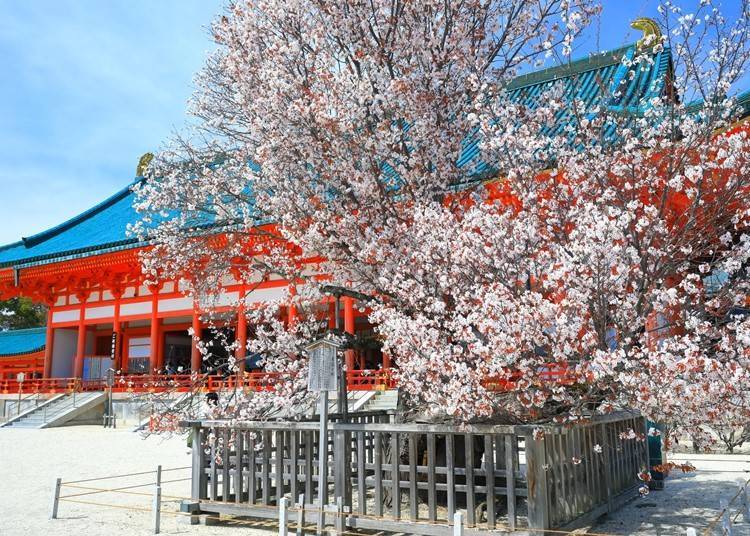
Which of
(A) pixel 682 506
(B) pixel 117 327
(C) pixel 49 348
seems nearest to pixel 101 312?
(B) pixel 117 327

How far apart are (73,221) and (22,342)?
25.4 feet

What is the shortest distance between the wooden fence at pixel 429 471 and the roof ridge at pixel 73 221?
A: 2134 centimetres

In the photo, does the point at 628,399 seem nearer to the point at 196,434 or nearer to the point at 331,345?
the point at 331,345

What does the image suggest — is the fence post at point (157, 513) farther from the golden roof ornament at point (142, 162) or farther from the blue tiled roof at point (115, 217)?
the golden roof ornament at point (142, 162)

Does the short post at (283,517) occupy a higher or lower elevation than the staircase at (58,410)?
lower

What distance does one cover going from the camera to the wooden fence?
5902mm

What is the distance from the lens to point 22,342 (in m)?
31.2

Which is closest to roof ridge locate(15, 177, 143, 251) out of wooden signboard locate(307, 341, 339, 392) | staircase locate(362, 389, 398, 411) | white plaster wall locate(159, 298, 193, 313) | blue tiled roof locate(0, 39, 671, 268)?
blue tiled roof locate(0, 39, 671, 268)

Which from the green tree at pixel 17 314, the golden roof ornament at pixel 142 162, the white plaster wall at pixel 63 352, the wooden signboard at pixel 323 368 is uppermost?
the golden roof ornament at pixel 142 162

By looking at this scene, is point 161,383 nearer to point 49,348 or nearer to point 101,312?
point 101,312

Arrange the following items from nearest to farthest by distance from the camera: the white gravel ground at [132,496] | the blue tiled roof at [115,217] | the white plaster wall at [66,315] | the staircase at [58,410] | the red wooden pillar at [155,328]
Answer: the white gravel ground at [132,496]
the blue tiled roof at [115,217]
the staircase at [58,410]
the red wooden pillar at [155,328]
the white plaster wall at [66,315]

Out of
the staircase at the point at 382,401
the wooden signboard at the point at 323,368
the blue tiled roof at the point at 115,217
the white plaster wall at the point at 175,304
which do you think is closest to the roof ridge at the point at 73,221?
the blue tiled roof at the point at 115,217

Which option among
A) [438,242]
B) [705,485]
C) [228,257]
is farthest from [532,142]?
[705,485]

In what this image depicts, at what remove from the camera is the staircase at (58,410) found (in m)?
20.5
